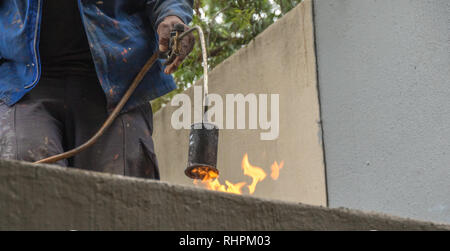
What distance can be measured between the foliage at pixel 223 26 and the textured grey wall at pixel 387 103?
224cm

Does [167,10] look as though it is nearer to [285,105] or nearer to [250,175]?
[285,105]

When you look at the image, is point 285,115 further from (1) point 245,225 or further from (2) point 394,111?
(1) point 245,225

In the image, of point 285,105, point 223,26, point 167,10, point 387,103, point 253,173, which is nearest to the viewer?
point 167,10

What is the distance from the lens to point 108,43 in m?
2.40

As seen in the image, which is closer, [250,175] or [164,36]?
[164,36]

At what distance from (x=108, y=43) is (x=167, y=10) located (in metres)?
0.26

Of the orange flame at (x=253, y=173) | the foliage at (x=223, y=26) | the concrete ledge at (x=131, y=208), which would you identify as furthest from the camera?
the foliage at (x=223, y=26)

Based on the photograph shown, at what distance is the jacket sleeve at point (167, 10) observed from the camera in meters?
2.51

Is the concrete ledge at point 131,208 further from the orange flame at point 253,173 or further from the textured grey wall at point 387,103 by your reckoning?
the orange flame at point 253,173

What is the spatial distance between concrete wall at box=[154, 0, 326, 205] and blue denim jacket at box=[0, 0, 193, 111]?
5.02 feet

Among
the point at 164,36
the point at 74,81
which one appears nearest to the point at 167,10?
the point at 164,36

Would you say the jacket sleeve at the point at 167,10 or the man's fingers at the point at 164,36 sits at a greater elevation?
the jacket sleeve at the point at 167,10

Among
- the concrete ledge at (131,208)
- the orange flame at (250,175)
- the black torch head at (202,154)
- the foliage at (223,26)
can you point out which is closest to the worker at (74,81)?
the black torch head at (202,154)

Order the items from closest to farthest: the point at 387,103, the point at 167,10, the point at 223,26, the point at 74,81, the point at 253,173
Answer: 1. the point at 74,81
2. the point at 167,10
3. the point at 387,103
4. the point at 253,173
5. the point at 223,26
